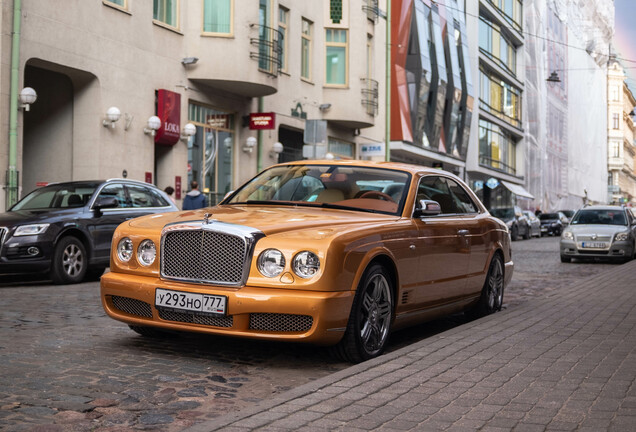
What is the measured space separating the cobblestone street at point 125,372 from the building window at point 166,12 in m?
14.8

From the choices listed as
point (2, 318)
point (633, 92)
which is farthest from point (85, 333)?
point (633, 92)

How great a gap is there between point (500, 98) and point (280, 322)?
55.1m

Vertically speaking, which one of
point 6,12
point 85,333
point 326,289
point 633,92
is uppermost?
point 633,92

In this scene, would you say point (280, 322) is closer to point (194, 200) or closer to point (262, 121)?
point (194, 200)

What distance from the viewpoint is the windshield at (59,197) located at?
13.4 meters

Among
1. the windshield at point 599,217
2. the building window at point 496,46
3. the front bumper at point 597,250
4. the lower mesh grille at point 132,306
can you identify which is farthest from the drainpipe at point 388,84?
the lower mesh grille at point 132,306

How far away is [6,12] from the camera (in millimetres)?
17594

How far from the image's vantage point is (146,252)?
6473 mm

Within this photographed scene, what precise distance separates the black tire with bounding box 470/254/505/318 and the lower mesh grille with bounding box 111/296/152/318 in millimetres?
3940

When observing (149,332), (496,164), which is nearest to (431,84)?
(496,164)

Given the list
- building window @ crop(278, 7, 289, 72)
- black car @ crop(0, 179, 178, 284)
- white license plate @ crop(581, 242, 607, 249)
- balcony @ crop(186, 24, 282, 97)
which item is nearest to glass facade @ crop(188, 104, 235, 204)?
balcony @ crop(186, 24, 282, 97)

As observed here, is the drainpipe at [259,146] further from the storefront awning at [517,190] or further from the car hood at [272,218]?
the storefront awning at [517,190]

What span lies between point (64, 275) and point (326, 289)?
7715 mm

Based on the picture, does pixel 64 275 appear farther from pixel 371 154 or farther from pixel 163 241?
pixel 371 154
